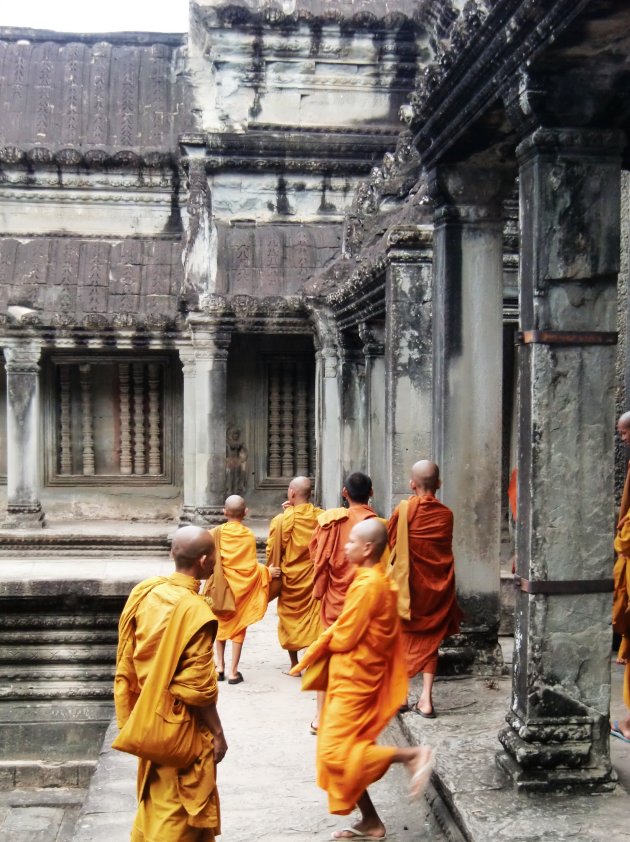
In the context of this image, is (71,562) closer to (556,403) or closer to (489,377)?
(489,377)

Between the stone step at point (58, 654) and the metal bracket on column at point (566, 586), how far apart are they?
3850 mm

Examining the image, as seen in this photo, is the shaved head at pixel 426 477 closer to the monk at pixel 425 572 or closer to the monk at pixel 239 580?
the monk at pixel 425 572

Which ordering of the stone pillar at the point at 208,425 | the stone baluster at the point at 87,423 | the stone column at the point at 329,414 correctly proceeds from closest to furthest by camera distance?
the stone column at the point at 329,414 → the stone pillar at the point at 208,425 → the stone baluster at the point at 87,423

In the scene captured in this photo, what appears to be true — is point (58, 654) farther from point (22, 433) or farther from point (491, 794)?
point (22, 433)

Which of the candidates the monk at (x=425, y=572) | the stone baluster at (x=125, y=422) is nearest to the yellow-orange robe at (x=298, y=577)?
the monk at (x=425, y=572)

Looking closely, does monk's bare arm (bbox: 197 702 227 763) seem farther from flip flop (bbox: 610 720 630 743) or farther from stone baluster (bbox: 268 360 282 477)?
stone baluster (bbox: 268 360 282 477)

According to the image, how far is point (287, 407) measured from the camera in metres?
12.9

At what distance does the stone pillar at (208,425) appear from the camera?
462 inches

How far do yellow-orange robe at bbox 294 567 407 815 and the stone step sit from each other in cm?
323

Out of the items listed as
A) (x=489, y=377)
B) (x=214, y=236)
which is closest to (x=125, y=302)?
(x=214, y=236)

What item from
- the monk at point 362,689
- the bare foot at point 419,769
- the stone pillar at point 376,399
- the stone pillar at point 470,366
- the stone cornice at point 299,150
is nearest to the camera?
the bare foot at point 419,769

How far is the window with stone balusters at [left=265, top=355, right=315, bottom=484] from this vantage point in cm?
1294

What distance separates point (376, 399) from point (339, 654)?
14.8 ft

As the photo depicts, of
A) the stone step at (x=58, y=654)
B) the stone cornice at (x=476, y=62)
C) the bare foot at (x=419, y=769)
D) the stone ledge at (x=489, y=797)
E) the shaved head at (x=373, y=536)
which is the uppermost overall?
the stone cornice at (x=476, y=62)
